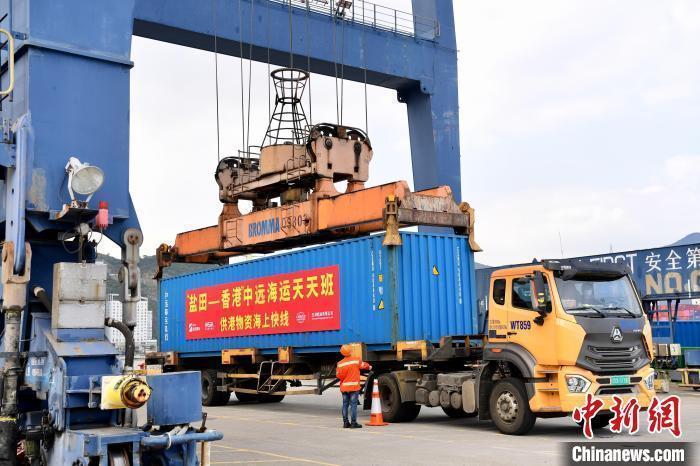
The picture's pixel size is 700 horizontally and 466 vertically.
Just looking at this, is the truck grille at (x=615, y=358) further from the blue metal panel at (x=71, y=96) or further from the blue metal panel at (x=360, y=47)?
the blue metal panel at (x=360, y=47)

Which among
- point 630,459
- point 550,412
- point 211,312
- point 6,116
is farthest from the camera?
point 211,312

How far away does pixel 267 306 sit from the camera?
16609 millimetres

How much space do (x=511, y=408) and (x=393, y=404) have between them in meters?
2.71

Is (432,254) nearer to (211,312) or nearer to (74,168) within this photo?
(211,312)

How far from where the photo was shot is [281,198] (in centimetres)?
1850

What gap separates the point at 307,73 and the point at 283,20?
139cm

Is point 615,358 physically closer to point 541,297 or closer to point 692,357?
point 541,297

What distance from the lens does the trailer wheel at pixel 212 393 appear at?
61.2ft

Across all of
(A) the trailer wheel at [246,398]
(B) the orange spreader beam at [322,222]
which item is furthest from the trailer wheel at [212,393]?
(B) the orange spreader beam at [322,222]

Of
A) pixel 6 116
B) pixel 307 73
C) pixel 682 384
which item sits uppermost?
pixel 307 73

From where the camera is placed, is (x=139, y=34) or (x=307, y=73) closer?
(x=139, y=34)

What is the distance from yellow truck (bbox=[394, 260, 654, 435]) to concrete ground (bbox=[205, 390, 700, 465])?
0.50 m

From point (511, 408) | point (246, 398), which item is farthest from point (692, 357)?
point (246, 398)

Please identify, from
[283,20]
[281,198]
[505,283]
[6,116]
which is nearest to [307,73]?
[283,20]
